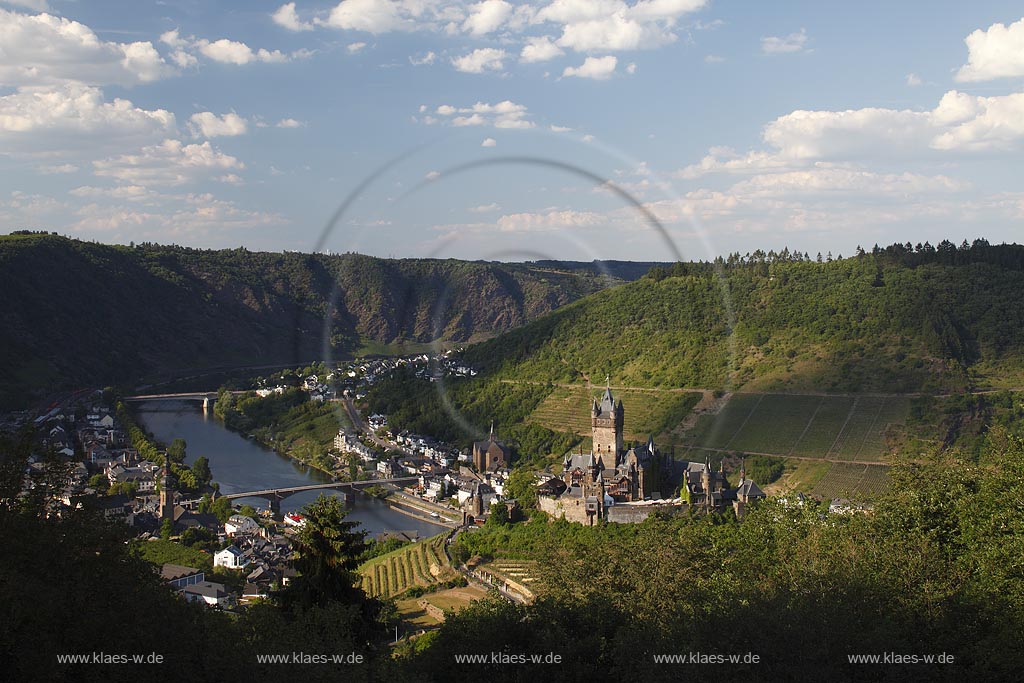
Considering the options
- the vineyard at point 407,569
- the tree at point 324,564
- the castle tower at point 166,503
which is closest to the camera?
the tree at point 324,564

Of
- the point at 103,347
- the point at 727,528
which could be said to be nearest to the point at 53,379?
the point at 103,347

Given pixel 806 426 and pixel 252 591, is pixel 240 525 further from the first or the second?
pixel 806 426

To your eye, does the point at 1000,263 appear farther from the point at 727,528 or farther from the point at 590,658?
the point at 590,658

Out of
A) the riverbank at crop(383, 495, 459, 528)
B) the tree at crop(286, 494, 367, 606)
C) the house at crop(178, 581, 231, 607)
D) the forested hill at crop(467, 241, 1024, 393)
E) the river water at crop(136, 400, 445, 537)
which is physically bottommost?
the riverbank at crop(383, 495, 459, 528)

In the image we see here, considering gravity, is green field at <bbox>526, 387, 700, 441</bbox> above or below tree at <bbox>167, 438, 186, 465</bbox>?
above

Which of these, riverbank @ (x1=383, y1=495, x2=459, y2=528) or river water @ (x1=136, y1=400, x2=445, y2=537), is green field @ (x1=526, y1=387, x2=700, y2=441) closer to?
riverbank @ (x1=383, y1=495, x2=459, y2=528)

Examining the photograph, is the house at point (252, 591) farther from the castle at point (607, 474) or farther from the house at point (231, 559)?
the castle at point (607, 474)

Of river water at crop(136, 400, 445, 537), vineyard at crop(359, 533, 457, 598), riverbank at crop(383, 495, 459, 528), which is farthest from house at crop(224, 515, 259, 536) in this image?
riverbank at crop(383, 495, 459, 528)

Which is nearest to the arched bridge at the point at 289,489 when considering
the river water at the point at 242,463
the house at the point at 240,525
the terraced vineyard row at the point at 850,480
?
the river water at the point at 242,463
